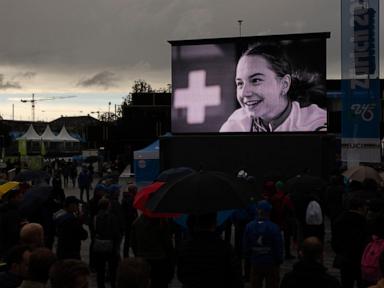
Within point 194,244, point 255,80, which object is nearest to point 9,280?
point 194,244

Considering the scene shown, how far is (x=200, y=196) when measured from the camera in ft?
18.8

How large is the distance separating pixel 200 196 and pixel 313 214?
5647 millimetres

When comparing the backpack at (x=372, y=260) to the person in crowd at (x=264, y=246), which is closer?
the backpack at (x=372, y=260)

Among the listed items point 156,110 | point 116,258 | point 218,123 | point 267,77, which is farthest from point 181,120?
point 156,110

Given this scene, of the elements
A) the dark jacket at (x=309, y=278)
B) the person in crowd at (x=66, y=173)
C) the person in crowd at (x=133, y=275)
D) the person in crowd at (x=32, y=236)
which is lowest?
the person in crowd at (x=66, y=173)

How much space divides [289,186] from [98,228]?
425 cm

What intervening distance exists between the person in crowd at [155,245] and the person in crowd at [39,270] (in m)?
3.39

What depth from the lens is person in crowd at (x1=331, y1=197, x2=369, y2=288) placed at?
7.62 metres

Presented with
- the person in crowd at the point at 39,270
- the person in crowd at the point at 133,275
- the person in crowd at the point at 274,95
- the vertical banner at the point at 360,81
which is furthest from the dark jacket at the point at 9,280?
the person in crowd at the point at 274,95

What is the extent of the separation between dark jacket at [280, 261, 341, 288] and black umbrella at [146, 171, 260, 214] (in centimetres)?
95

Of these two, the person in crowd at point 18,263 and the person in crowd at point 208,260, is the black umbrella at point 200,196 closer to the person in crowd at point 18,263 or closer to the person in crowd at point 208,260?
the person in crowd at point 208,260

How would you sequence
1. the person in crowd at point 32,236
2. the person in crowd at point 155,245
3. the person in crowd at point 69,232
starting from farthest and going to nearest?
the person in crowd at point 69,232 < the person in crowd at point 155,245 < the person in crowd at point 32,236

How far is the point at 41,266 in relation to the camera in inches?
176

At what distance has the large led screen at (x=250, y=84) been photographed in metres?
28.0
